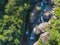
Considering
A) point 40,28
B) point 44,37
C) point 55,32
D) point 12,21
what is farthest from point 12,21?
point 55,32

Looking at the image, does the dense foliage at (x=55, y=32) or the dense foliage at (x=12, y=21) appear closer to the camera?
the dense foliage at (x=55, y=32)

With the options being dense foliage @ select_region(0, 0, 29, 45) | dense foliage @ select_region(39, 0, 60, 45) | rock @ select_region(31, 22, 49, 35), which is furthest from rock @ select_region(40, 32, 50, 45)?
dense foliage @ select_region(0, 0, 29, 45)

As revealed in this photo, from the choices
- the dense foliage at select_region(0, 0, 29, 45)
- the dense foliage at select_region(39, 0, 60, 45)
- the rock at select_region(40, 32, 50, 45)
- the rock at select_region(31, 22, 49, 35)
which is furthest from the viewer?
the dense foliage at select_region(0, 0, 29, 45)

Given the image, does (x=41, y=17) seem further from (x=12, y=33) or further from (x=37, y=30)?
(x=12, y=33)

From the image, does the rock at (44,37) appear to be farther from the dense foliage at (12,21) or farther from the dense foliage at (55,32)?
the dense foliage at (12,21)

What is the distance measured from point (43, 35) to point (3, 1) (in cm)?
273

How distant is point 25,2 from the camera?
12633 mm

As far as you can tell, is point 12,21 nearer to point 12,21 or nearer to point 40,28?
point 12,21

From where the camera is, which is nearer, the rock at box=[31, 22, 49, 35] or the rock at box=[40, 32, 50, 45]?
the rock at box=[40, 32, 50, 45]

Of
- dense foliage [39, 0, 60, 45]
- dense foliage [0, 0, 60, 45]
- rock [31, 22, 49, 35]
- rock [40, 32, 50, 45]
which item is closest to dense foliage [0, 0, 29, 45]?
dense foliage [0, 0, 60, 45]

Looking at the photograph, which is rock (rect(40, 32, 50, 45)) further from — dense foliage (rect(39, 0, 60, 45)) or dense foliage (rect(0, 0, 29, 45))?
dense foliage (rect(0, 0, 29, 45))

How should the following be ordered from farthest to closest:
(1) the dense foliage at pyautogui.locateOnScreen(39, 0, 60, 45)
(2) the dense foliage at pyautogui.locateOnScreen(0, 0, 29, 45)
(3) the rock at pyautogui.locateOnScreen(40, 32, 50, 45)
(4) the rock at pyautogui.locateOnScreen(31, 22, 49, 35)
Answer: (2) the dense foliage at pyautogui.locateOnScreen(0, 0, 29, 45) < (4) the rock at pyautogui.locateOnScreen(31, 22, 49, 35) < (3) the rock at pyautogui.locateOnScreen(40, 32, 50, 45) < (1) the dense foliage at pyautogui.locateOnScreen(39, 0, 60, 45)

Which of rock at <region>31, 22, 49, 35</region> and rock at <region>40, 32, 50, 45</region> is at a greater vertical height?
rock at <region>31, 22, 49, 35</region>

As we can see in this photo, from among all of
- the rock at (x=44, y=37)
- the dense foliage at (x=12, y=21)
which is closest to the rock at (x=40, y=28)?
the rock at (x=44, y=37)
